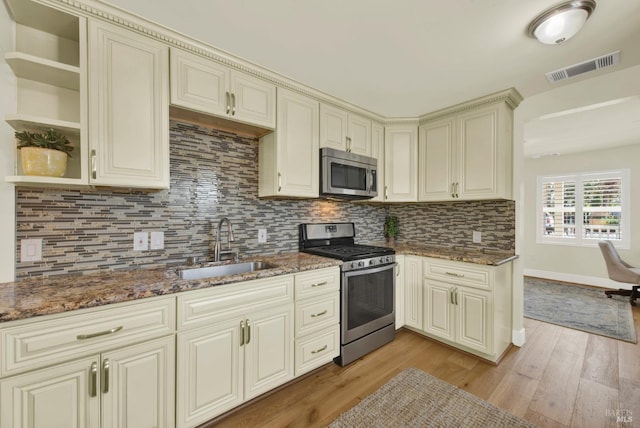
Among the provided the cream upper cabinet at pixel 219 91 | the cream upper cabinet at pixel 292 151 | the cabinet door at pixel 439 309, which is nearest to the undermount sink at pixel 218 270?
the cream upper cabinet at pixel 292 151

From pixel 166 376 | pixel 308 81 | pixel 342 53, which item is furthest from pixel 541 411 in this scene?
pixel 308 81

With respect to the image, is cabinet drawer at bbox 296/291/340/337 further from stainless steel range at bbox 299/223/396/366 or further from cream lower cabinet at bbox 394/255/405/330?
cream lower cabinet at bbox 394/255/405/330

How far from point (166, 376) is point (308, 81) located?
92.2 inches

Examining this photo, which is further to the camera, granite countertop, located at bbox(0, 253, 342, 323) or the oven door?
the oven door

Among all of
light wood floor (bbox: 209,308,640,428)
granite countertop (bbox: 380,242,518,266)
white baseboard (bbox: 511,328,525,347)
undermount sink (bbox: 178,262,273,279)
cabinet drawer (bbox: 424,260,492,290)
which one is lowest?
light wood floor (bbox: 209,308,640,428)

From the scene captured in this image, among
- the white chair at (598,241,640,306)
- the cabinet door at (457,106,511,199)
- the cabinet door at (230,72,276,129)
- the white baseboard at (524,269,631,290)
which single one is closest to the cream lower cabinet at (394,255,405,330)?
the cabinet door at (457,106,511,199)

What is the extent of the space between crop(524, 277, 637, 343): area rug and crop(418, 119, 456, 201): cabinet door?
2154 millimetres

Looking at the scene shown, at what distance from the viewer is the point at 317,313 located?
211 cm

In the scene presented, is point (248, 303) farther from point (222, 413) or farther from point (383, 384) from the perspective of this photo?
point (383, 384)

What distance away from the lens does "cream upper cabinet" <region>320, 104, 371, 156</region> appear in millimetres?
2580

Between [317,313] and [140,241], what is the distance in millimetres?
1398

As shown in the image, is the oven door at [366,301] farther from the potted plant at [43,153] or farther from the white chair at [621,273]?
the white chair at [621,273]

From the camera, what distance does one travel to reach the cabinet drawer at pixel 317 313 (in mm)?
2012

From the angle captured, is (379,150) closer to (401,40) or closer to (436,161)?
(436,161)
